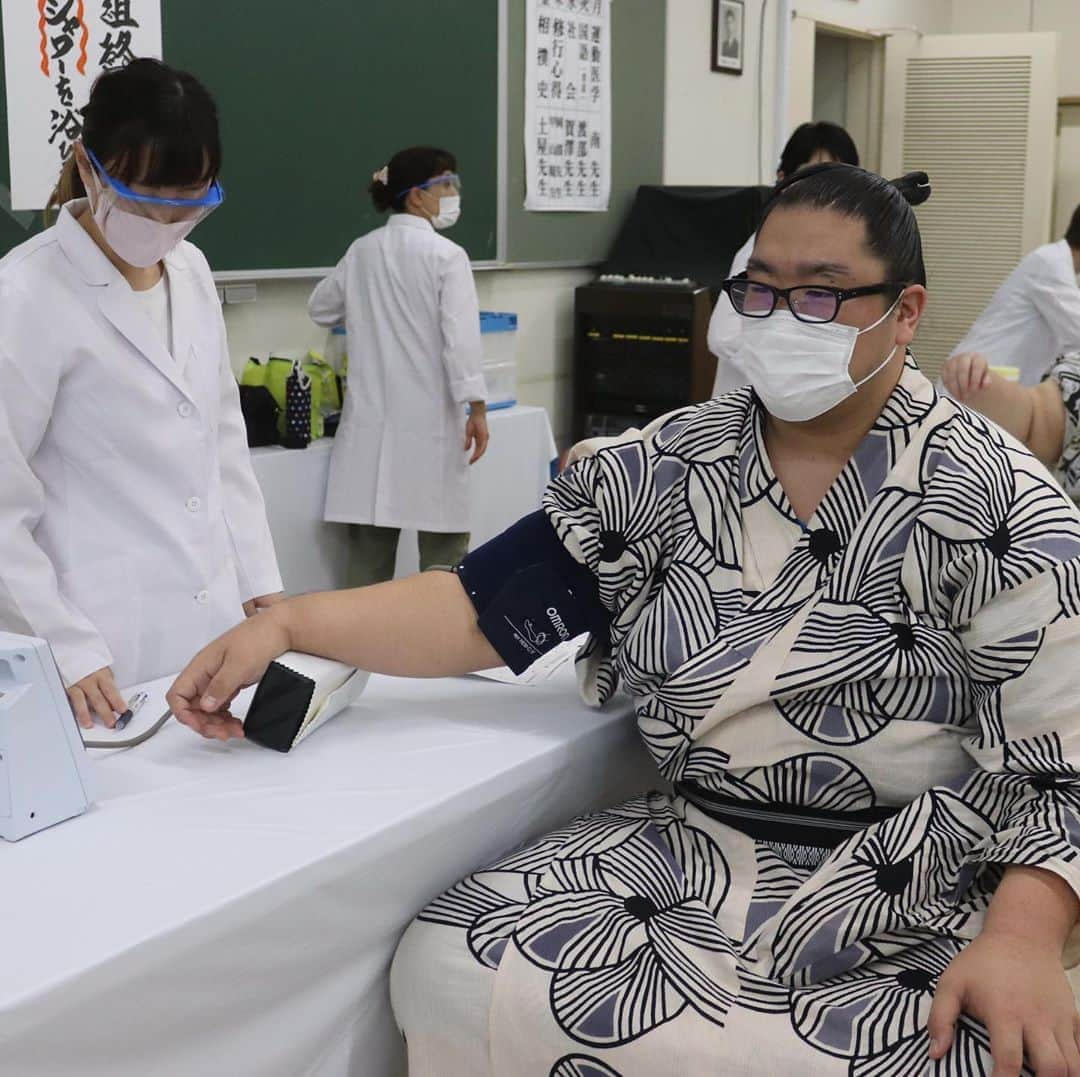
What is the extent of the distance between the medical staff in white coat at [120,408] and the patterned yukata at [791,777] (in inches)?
21.5

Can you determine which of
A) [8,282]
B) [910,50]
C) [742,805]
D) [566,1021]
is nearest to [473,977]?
[566,1021]

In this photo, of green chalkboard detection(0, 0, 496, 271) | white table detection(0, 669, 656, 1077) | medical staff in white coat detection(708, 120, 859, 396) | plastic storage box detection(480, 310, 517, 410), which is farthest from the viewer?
plastic storage box detection(480, 310, 517, 410)

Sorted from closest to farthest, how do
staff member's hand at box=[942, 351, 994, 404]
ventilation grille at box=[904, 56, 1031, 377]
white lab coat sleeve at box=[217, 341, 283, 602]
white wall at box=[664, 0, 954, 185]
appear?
white lab coat sleeve at box=[217, 341, 283, 602] < staff member's hand at box=[942, 351, 994, 404] < white wall at box=[664, 0, 954, 185] < ventilation grille at box=[904, 56, 1031, 377]

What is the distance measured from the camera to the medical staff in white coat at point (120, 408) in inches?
61.1

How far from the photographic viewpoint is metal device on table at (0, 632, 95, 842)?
44.7 inches

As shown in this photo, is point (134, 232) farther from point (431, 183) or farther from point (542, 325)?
point (542, 325)

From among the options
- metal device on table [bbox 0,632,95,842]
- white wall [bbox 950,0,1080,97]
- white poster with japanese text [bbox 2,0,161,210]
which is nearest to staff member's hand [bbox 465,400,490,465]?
white poster with japanese text [bbox 2,0,161,210]

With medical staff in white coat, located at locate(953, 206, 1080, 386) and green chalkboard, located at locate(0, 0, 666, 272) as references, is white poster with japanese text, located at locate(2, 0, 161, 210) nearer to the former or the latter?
green chalkboard, located at locate(0, 0, 666, 272)

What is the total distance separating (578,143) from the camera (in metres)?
4.80

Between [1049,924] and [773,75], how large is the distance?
16.9 feet

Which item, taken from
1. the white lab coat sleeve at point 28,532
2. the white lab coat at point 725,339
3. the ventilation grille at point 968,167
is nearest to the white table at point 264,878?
the white lab coat sleeve at point 28,532

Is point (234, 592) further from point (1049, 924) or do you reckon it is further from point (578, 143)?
point (578, 143)

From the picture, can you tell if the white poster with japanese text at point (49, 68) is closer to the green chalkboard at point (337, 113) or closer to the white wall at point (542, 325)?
the green chalkboard at point (337, 113)

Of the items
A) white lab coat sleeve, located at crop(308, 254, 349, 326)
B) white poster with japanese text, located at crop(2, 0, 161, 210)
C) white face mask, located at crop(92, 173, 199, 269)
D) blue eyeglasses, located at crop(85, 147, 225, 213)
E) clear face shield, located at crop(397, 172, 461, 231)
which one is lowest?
white lab coat sleeve, located at crop(308, 254, 349, 326)
